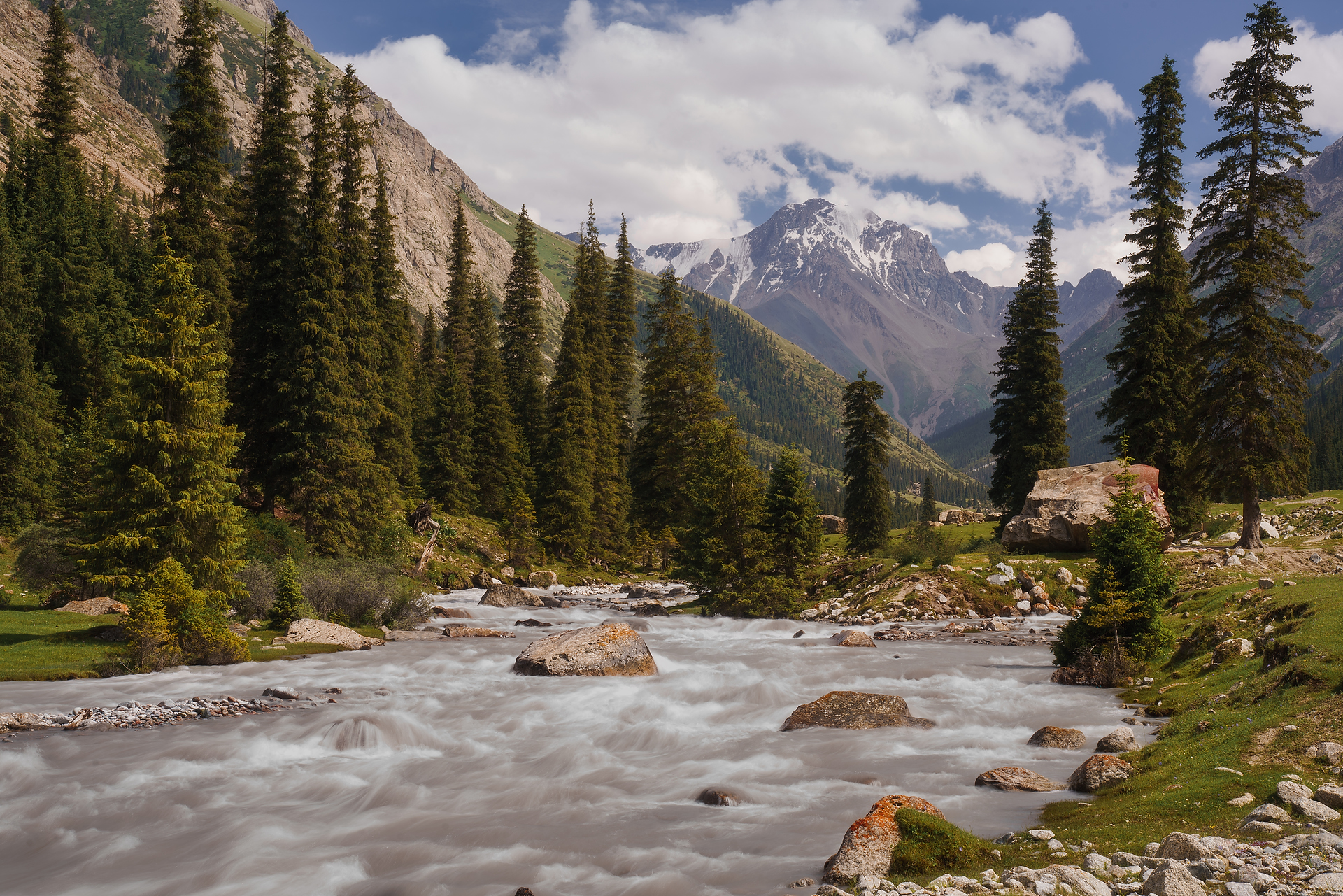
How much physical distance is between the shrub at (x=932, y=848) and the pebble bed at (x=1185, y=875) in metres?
0.48

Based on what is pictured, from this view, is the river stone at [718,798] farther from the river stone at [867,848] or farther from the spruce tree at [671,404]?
the spruce tree at [671,404]

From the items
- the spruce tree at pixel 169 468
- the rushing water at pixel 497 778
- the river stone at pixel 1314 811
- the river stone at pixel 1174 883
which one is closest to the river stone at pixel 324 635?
the spruce tree at pixel 169 468

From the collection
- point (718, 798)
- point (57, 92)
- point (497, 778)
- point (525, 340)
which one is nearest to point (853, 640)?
point (718, 798)

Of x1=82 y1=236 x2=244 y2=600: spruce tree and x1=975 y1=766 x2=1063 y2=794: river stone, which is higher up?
x1=82 y1=236 x2=244 y2=600: spruce tree

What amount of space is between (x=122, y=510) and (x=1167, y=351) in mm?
46714

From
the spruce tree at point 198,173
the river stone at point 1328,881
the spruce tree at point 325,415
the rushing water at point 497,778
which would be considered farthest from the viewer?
the spruce tree at point 198,173

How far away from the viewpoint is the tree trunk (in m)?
27.9

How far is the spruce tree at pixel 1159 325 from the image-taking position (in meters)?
37.8

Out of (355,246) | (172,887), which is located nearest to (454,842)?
(172,887)

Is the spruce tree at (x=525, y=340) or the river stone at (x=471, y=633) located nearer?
the river stone at (x=471, y=633)

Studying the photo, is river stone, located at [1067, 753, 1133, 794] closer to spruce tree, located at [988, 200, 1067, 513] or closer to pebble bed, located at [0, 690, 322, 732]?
pebble bed, located at [0, 690, 322, 732]

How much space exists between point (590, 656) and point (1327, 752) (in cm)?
1715

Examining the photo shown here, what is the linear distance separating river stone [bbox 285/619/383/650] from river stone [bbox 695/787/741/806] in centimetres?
1694

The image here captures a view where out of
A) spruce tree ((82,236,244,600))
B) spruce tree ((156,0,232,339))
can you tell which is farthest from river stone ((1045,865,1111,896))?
spruce tree ((156,0,232,339))
